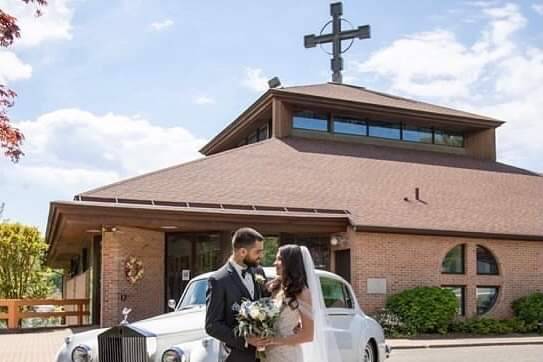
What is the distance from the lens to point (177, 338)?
7.93m

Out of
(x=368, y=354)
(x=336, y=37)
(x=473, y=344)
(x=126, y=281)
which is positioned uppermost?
(x=336, y=37)

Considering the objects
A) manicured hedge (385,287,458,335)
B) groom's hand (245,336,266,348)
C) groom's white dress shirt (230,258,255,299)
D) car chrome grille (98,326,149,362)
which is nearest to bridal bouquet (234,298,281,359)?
groom's hand (245,336,266,348)

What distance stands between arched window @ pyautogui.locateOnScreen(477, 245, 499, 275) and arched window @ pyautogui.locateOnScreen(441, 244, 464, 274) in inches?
24.6

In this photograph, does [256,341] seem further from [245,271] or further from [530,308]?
[530,308]

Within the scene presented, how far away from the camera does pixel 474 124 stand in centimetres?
2991

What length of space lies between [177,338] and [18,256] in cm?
2429

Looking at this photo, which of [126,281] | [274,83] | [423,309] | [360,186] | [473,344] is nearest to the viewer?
[473,344]

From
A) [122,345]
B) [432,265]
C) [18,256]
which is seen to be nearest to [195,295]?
[122,345]

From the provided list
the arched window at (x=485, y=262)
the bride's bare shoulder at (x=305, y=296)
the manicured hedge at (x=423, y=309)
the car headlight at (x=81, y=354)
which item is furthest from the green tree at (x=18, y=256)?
the bride's bare shoulder at (x=305, y=296)

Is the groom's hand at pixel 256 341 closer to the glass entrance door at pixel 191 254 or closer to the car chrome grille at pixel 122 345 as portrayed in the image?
the car chrome grille at pixel 122 345

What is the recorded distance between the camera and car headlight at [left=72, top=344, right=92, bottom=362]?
830cm

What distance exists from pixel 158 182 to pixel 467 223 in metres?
9.36

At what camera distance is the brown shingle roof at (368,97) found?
27391mm

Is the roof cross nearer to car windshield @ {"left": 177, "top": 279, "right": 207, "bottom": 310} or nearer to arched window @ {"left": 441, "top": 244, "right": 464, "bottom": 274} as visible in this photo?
arched window @ {"left": 441, "top": 244, "right": 464, "bottom": 274}
